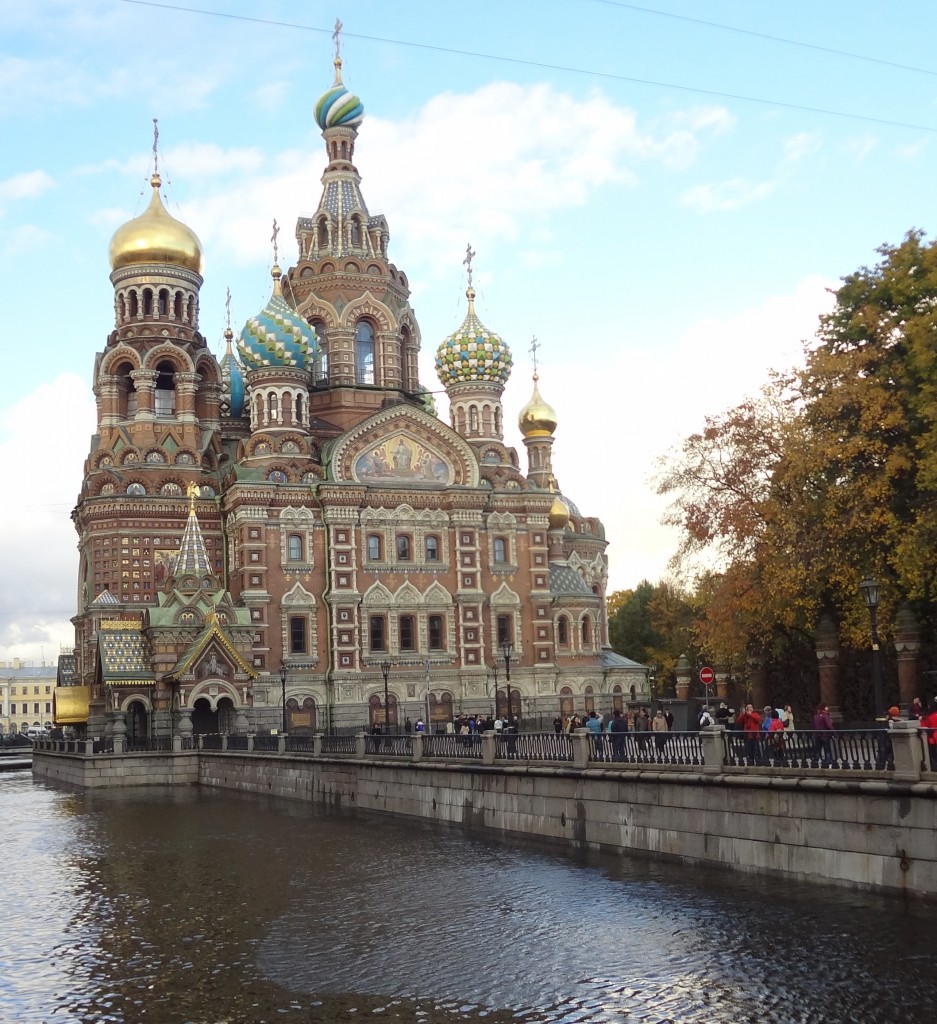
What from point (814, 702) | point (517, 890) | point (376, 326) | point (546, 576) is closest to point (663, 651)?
point (546, 576)

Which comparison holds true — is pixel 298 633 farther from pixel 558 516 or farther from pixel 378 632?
pixel 558 516

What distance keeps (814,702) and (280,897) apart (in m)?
18.5

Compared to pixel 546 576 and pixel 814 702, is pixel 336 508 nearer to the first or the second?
pixel 546 576

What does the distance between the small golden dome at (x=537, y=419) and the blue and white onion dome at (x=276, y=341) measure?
555 inches

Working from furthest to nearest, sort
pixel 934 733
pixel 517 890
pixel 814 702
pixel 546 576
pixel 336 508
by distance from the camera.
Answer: pixel 546 576
pixel 336 508
pixel 814 702
pixel 517 890
pixel 934 733

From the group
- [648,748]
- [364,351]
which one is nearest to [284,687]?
[364,351]

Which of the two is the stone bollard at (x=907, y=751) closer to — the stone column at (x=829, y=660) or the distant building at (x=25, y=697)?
the stone column at (x=829, y=660)

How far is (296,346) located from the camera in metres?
53.3

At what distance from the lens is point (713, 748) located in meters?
19.3

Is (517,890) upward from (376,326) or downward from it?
downward

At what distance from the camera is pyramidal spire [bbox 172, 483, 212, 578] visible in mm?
48756

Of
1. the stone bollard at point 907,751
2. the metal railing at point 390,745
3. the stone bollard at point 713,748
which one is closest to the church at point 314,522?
the metal railing at point 390,745

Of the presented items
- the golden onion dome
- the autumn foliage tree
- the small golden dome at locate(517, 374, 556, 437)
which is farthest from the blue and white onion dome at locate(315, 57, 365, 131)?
the autumn foliage tree

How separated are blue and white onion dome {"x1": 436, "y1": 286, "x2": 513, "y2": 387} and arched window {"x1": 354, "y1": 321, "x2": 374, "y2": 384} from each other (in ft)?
10.4
